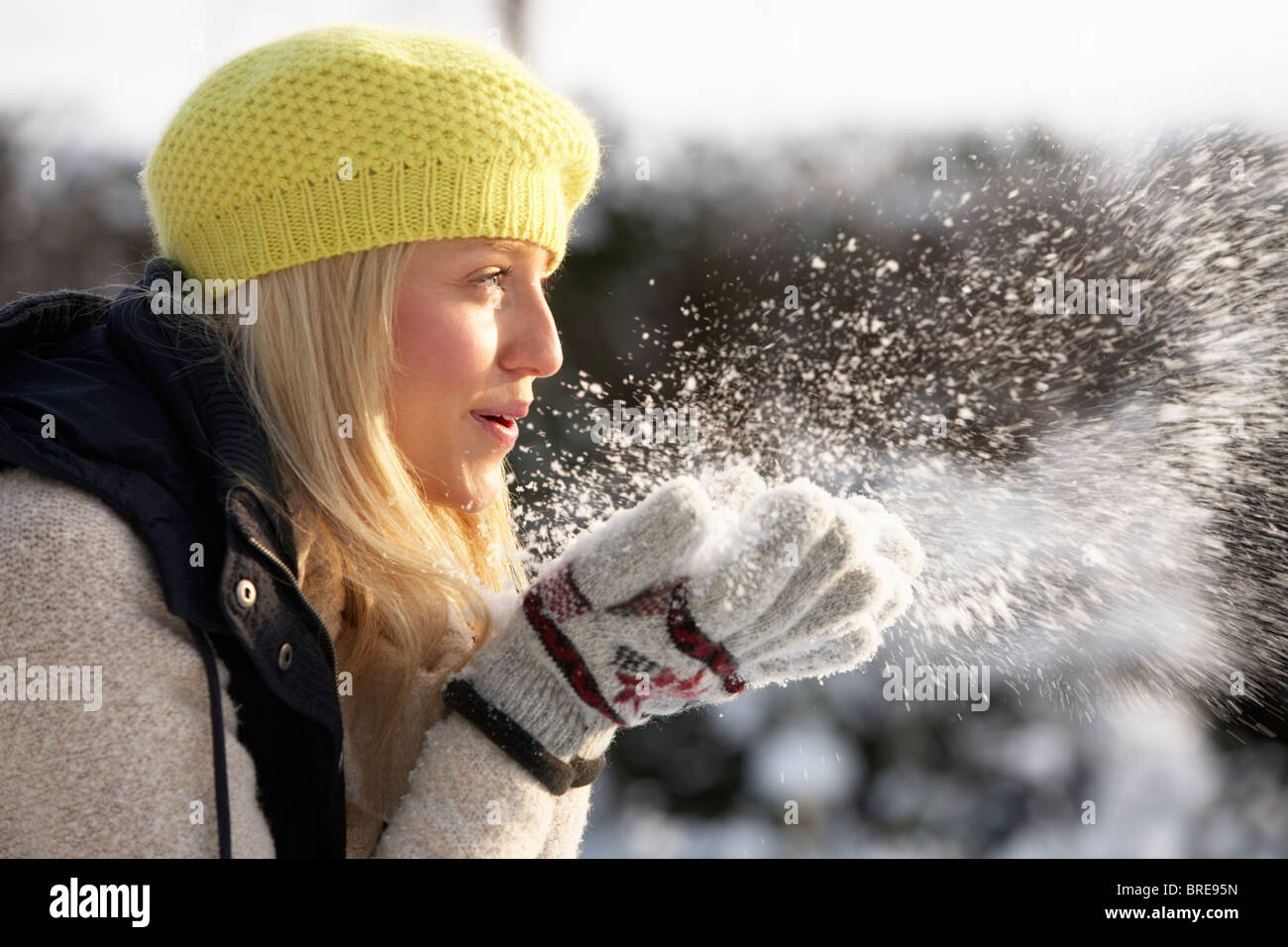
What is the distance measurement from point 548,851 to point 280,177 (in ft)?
3.73

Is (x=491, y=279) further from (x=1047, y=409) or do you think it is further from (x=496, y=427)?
(x=1047, y=409)

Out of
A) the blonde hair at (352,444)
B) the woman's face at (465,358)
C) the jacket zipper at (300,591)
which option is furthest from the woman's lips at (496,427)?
the jacket zipper at (300,591)

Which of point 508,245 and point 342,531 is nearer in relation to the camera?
point 342,531

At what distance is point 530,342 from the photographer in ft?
5.96

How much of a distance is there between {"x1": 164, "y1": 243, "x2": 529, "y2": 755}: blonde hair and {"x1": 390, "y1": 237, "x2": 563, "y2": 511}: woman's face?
3cm

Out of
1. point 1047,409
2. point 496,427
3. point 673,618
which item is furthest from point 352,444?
point 1047,409

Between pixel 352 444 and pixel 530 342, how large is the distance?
0.33 metres

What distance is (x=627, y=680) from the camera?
1578 mm

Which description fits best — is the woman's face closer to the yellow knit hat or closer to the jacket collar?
the yellow knit hat

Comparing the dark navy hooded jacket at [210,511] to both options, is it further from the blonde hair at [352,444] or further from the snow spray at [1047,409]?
the snow spray at [1047,409]

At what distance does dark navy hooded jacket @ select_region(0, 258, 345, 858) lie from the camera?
4.55 feet

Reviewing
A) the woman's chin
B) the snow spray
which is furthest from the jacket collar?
the snow spray
